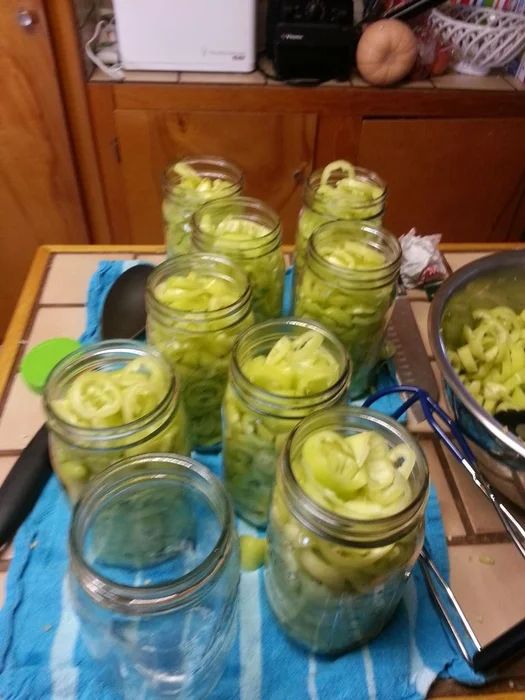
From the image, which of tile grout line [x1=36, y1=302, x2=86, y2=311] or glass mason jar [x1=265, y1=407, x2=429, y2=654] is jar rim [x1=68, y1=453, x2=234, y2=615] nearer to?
glass mason jar [x1=265, y1=407, x2=429, y2=654]

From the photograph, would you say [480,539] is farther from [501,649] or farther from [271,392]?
[271,392]

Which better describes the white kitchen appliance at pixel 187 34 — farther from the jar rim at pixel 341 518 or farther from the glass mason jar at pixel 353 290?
the jar rim at pixel 341 518

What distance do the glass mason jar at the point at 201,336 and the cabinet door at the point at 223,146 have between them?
769mm

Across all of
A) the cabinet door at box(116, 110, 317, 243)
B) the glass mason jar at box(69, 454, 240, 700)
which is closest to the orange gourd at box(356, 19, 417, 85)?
the cabinet door at box(116, 110, 317, 243)

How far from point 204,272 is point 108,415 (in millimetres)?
194

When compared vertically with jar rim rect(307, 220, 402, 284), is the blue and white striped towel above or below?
below

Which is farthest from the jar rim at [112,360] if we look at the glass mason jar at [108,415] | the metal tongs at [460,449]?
the metal tongs at [460,449]

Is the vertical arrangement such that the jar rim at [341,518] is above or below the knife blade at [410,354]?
above

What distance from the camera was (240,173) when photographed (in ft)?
2.42

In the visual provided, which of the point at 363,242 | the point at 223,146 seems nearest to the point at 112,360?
the point at 363,242

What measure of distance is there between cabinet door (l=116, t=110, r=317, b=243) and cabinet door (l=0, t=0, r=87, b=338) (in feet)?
0.43

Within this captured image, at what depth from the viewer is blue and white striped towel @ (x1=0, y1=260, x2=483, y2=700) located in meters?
0.43

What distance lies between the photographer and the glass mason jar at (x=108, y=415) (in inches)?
17.1

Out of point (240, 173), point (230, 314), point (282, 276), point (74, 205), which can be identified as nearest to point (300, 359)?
point (230, 314)
